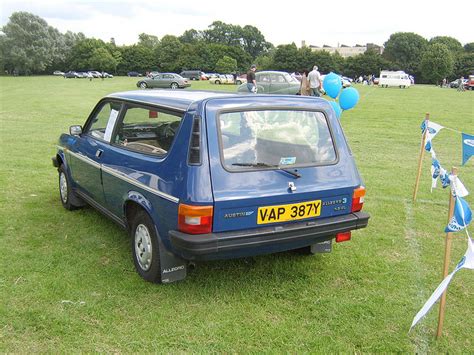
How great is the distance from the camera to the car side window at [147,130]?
3579 mm

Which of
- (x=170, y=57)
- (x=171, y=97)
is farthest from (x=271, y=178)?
(x=170, y=57)

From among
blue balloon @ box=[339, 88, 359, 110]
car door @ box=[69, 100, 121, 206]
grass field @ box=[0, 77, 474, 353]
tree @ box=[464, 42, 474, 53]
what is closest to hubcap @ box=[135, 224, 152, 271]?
grass field @ box=[0, 77, 474, 353]

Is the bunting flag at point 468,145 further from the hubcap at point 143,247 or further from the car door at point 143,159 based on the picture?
the hubcap at point 143,247

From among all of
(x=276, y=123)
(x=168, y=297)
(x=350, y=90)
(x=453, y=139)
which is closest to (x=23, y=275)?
(x=168, y=297)

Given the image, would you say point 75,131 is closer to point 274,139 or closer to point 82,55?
point 274,139

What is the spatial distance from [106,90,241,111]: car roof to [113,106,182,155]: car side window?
0.25 feet

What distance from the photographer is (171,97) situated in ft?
12.5

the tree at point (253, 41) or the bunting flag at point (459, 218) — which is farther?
the tree at point (253, 41)

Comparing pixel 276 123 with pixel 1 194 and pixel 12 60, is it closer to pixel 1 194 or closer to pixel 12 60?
pixel 1 194

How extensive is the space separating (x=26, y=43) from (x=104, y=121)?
85715mm

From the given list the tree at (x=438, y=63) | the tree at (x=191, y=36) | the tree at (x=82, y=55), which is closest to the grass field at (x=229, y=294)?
the tree at (x=438, y=63)

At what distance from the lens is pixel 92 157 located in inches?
182

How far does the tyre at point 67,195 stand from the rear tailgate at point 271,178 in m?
2.93

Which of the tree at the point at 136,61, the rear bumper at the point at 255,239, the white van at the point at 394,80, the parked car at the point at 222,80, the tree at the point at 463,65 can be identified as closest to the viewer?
the rear bumper at the point at 255,239
